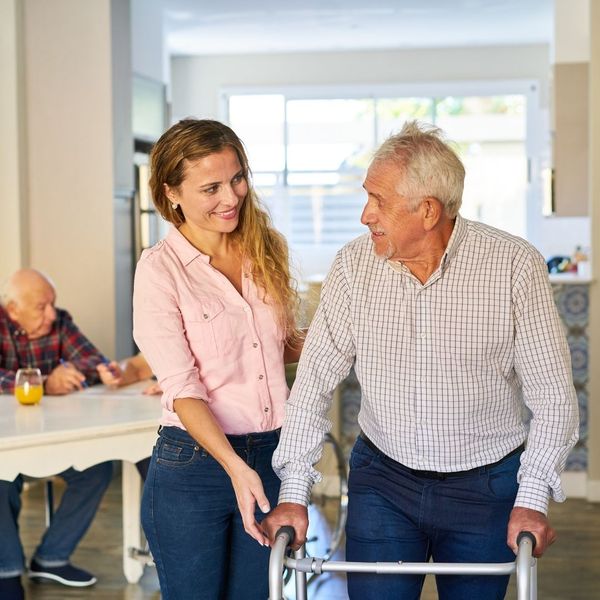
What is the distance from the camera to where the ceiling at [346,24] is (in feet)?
26.6

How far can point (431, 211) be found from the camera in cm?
203

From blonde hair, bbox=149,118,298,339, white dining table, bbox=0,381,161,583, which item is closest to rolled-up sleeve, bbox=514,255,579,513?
blonde hair, bbox=149,118,298,339

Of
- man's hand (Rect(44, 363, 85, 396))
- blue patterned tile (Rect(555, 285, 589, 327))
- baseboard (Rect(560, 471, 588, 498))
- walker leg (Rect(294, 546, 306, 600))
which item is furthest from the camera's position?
baseboard (Rect(560, 471, 588, 498))

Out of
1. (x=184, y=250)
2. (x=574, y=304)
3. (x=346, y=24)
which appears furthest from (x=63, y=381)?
(x=346, y=24)

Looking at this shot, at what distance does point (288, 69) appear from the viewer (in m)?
10.8

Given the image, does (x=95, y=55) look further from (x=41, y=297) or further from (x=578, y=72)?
(x=578, y=72)

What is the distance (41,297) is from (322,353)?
2237 mm

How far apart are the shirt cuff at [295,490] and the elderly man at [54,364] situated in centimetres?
208

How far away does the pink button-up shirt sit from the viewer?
7.00 feet

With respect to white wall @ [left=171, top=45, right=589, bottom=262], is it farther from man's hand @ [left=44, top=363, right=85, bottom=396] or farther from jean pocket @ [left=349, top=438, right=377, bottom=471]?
jean pocket @ [left=349, top=438, right=377, bottom=471]

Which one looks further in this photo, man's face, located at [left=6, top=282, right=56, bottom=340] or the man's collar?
man's face, located at [left=6, top=282, right=56, bottom=340]

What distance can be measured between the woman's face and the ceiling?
5954 millimetres

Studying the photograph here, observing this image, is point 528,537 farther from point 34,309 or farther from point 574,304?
point 574,304

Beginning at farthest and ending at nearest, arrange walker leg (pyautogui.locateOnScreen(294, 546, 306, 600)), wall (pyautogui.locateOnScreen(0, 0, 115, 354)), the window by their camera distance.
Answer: the window
wall (pyautogui.locateOnScreen(0, 0, 115, 354))
walker leg (pyautogui.locateOnScreen(294, 546, 306, 600))
